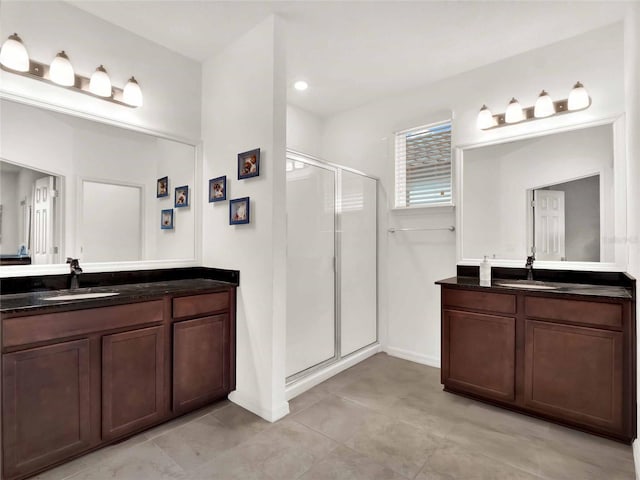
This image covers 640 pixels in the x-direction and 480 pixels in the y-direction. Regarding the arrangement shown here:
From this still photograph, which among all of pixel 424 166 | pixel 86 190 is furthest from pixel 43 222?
pixel 424 166

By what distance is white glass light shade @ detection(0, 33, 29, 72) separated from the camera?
6.20 feet

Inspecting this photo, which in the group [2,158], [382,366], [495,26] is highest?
[495,26]

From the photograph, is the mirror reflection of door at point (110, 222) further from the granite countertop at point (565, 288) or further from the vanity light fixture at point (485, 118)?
the vanity light fixture at point (485, 118)

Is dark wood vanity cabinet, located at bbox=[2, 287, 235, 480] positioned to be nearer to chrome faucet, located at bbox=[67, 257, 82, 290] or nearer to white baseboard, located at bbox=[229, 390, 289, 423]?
white baseboard, located at bbox=[229, 390, 289, 423]

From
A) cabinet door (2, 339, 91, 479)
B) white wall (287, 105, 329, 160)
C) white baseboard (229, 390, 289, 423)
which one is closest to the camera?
cabinet door (2, 339, 91, 479)

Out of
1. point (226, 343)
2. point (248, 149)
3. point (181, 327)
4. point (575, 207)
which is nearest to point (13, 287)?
point (181, 327)

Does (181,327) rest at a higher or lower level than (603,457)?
higher

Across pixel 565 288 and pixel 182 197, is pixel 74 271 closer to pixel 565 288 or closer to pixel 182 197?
pixel 182 197

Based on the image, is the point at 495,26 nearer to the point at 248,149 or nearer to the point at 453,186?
the point at 453,186

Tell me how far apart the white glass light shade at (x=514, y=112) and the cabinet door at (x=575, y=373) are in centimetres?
164

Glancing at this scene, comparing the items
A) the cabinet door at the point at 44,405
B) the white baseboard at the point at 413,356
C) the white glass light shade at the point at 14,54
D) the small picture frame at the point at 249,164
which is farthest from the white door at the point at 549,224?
the white glass light shade at the point at 14,54

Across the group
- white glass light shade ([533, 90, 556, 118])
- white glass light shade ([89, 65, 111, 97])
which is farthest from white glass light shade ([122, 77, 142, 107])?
white glass light shade ([533, 90, 556, 118])

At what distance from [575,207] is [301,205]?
210 centimetres

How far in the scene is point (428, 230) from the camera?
Result: 332 centimetres
